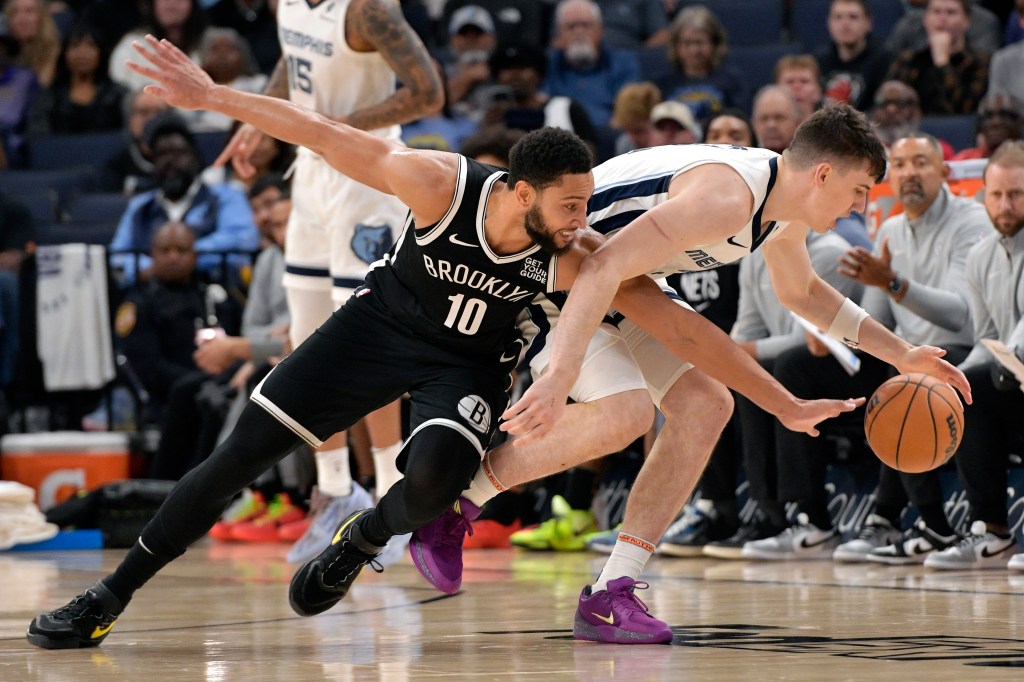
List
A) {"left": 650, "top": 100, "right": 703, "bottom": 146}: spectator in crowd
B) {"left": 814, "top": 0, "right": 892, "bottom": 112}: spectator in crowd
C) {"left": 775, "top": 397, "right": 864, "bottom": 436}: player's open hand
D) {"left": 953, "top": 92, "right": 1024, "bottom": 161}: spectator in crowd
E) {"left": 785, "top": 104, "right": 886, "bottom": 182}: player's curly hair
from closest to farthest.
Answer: {"left": 775, "top": 397, "right": 864, "bottom": 436}: player's open hand → {"left": 785, "top": 104, "right": 886, "bottom": 182}: player's curly hair → {"left": 953, "top": 92, "right": 1024, "bottom": 161}: spectator in crowd → {"left": 650, "top": 100, "right": 703, "bottom": 146}: spectator in crowd → {"left": 814, "top": 0, "right": 892, "bottom": 112}: spectator in crowd

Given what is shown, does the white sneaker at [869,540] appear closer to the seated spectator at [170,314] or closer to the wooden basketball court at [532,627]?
the wooden basketball court at [532,627]

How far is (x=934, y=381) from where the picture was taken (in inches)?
189

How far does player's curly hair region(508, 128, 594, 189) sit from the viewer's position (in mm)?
3844

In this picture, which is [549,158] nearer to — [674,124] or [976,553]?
[976,553]

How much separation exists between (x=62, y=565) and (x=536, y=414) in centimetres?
428

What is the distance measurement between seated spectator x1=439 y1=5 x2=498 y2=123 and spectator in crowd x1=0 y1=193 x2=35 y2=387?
123 inches

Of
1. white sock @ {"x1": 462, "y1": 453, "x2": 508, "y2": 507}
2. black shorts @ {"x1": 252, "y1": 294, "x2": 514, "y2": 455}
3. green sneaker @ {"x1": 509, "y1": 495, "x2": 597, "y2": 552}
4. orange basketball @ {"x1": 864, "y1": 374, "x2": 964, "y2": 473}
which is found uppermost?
black shorts @ {"x1": 252, "y1": 294, "x2": 514, "y2": 455}

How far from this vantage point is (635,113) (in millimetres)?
9445

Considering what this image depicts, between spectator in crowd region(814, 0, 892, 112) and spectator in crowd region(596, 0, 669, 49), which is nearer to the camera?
spectator in crowd region(814, 0, 892, 112)

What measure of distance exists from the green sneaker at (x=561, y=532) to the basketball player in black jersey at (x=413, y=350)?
3.34 meters

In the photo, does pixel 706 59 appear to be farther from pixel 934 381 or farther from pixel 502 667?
pixel 502 667

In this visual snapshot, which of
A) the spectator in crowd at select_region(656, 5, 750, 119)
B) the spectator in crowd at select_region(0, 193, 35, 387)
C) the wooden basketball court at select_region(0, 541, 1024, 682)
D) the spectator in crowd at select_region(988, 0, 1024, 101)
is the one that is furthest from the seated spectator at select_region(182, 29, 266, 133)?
the spectator in crowd at select_region(988, 0, 1024, 101)

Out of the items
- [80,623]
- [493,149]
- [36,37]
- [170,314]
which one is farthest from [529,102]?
[80,623]

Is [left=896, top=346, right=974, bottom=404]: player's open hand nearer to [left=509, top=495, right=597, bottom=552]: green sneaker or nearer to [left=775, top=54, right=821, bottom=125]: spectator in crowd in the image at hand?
[left=509, top=495, right=597, bottom=552]: green sneaker
